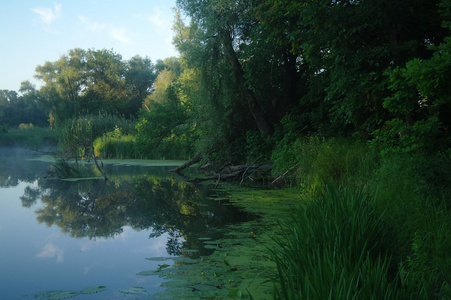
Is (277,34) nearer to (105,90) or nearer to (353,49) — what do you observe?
(353,49)

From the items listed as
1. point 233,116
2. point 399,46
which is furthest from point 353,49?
point 233,116

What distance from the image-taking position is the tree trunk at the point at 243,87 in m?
11.4

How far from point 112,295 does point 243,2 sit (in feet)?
31.9

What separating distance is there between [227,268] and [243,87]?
8563mm

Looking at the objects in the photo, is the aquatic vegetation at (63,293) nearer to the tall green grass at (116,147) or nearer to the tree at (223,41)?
the tree at (223,41)

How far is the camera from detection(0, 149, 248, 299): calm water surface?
11.5 ft

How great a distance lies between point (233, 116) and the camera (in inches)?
499

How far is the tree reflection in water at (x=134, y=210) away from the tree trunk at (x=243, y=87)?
10.4 feet

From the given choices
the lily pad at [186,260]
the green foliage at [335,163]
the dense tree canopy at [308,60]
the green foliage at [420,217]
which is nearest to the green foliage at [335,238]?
the green foliage at [420,217]

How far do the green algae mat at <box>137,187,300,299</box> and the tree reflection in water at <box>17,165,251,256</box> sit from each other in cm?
27

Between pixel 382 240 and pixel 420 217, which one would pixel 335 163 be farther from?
pixel 382 240

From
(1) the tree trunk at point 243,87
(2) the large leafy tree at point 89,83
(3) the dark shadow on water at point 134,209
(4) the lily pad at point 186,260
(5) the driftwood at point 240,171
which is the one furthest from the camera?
(2) the large leafy tree at point 89,83

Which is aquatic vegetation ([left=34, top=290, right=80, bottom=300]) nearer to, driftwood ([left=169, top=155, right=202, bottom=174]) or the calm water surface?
the calm water surface

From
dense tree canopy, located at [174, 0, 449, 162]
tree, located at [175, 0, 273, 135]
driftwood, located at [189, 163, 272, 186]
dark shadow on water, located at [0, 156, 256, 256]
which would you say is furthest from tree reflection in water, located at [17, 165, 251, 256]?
tree, located at [175, 0, 273, 135]
